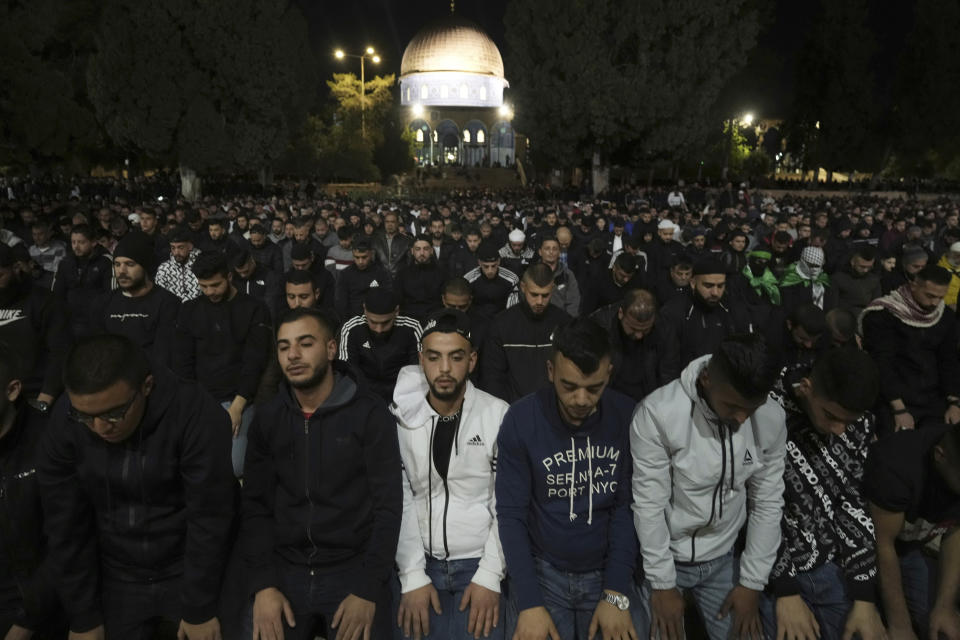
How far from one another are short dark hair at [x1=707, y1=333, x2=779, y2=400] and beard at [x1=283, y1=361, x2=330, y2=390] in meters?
1.89

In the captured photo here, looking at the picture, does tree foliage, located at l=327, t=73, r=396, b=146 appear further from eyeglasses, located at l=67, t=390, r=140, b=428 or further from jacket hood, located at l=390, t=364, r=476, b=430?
eyeglasses, located at l=67, t=390, r=140, b=428

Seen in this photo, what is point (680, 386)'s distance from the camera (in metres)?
3.00

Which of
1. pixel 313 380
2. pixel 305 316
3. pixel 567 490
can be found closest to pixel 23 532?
pixel 313 380

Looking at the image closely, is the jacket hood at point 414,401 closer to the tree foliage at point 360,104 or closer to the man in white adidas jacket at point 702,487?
the man in white adidas jacket at point 702,487

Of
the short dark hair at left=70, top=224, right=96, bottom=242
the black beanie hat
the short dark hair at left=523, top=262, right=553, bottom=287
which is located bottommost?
the short dark hair at left=523, top=262, right=553, bottom=287

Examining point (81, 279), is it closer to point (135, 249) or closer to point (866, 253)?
point (135, 249)

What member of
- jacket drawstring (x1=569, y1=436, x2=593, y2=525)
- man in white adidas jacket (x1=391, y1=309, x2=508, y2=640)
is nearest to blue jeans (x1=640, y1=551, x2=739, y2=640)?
jacket drawstring (x1=569, y1=436, x2=593, y2=525)

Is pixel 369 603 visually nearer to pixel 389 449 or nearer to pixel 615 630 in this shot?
pixel 389 449

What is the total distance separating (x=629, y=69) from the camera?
103 ft

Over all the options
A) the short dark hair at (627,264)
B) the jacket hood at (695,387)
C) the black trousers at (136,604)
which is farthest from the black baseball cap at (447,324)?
the short dark hair at (627,264)

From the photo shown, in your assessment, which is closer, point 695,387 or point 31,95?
point 695,387

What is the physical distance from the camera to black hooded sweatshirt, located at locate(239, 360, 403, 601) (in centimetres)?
308

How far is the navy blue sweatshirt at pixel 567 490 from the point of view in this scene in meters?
3.00

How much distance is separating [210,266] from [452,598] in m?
3.30
